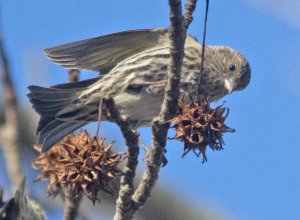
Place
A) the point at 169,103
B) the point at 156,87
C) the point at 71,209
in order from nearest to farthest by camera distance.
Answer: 1. the point at 169,103
2. the point at 71,209
3. the point at 156,87

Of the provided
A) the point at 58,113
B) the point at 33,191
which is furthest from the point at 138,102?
the point at 33,191

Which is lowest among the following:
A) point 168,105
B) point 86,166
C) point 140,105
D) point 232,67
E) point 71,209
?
point 71,209

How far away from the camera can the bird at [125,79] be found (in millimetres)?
5289

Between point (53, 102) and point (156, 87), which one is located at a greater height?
point (156, 87)

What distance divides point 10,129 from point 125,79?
3.92 feet

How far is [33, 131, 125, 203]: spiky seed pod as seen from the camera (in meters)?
3.84

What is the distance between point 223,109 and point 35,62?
2187mm

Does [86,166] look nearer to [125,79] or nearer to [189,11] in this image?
[189,11]

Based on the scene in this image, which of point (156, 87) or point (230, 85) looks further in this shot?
point (230, 85)

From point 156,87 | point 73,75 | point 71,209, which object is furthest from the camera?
point 73,75

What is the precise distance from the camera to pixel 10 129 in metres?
4.45

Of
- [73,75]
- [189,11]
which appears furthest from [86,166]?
[73,75]

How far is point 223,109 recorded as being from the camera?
3.95 meters

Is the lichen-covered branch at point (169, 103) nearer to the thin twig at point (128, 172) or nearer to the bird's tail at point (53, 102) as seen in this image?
the thin twig at point (128, 172)
